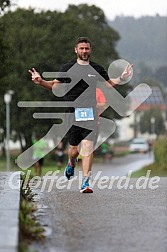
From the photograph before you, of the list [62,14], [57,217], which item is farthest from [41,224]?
[62,14]

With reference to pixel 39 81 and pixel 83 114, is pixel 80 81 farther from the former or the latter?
pixel 39 81

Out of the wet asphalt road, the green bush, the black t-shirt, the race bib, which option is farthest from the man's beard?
the green bush

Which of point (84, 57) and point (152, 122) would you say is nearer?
point (84, 57)

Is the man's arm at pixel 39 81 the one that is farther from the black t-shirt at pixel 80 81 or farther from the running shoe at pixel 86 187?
the running shoe at pixel 86 187

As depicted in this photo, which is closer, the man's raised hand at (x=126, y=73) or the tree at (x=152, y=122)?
the man's raised hand at (x=126, y=73)

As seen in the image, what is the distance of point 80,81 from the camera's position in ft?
32.6

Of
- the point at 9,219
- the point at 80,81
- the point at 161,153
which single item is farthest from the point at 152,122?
the point at 9,219

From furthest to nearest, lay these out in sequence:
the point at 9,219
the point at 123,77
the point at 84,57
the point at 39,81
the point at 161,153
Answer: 1. the point at 161,153
2. the point at 123,77
3. the point at 84,57
4. the point at 39,81
5. the point at 9,219

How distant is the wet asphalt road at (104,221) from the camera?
228 inches

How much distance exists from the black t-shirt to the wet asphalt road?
3.55ft

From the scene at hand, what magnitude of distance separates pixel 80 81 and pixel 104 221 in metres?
3.22

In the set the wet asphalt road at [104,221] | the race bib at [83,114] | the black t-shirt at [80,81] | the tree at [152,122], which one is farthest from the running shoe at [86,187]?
the tree at [152,122]

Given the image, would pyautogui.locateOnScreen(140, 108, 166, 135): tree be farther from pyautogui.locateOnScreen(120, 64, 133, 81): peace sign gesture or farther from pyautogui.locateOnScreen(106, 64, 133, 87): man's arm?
pyautogui.locateOnScreen(120, 64, 133, 81): peace sign gesture

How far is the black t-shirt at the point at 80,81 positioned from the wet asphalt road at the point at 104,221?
42.6 inches
